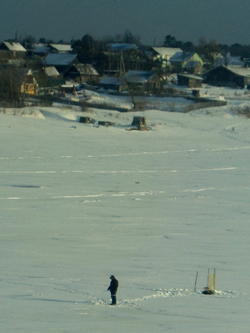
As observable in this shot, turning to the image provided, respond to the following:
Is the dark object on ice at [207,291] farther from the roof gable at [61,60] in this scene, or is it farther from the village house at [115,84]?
the roof gable at [61,60]

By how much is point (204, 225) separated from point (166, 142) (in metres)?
15.5

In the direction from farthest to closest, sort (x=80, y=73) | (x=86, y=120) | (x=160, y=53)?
(x=160, y=53) < (x=80, y=73) < (x=86, y=120)

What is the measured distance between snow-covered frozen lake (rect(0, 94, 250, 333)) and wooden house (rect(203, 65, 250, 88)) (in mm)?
42474

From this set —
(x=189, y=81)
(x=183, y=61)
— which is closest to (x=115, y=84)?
(x=189, y=81)

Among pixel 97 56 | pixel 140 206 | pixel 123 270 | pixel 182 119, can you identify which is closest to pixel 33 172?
pixel 140 206

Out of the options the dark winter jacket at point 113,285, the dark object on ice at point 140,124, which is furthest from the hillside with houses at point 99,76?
the dark winter jacket at point 113,285

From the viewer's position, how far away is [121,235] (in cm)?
1050

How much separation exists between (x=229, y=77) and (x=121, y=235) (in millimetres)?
58528

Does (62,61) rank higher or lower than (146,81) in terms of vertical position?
higher

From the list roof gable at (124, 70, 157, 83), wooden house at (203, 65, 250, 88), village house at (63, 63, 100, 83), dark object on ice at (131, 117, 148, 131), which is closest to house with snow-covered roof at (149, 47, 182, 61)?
wooden house at (203, 65, 250, 88)

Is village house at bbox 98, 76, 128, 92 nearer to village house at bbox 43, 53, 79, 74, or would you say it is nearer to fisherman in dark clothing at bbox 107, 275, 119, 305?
village house at bbox 43, 53, 79, 74

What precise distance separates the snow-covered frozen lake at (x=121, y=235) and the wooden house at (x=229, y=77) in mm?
42474

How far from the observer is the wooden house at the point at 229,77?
65.5 meters

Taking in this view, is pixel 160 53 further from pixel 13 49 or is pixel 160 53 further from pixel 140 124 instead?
pixel 140 124
